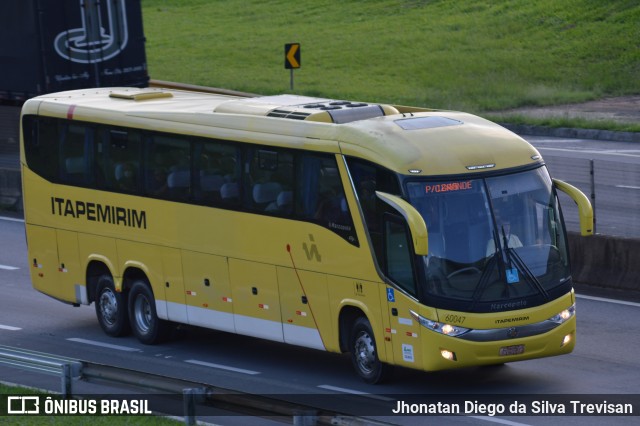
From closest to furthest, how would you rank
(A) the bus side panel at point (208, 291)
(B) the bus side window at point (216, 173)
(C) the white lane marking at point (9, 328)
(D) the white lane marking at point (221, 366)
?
1. (D) the white lane marking at point (221, 366)
2. (B) the bus side window at point (216, 173)
3. (A) the bus side panel at point (208, 291)
4. (C) the white lane marking at point (9, 328)

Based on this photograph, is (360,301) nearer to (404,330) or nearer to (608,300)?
(404,330)

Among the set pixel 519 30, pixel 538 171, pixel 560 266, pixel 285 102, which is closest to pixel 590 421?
pixel 560 266

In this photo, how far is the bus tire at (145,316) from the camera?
17.3 metres

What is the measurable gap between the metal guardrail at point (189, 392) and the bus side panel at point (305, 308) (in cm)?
315

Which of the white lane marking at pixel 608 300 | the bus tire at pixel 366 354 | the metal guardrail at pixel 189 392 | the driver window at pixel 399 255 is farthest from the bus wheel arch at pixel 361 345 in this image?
the white lane marking at pixel 608 300

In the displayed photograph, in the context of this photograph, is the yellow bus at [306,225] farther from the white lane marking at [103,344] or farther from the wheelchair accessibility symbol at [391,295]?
the white lane marking at [103,344]

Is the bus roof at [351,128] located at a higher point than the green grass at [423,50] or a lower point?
higher

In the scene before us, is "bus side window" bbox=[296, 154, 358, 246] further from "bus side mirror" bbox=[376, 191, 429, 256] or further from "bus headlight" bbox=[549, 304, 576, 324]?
"bus headlight" bbox=[549, 304, 576, 324]

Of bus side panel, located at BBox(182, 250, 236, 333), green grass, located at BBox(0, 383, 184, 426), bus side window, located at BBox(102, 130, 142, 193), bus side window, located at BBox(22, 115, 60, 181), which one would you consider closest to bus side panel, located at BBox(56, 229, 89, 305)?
bus side window, located at BBox(22, 115, 60, 181)

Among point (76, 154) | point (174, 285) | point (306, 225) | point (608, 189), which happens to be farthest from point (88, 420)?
point (608, 189)

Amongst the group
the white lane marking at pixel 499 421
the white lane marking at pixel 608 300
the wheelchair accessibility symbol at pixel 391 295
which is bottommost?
the white lane marking at pixel 608 300

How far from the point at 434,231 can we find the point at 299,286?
213 centimetres

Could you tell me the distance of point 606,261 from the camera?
19781 mm

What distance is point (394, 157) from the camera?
45.8 feet
